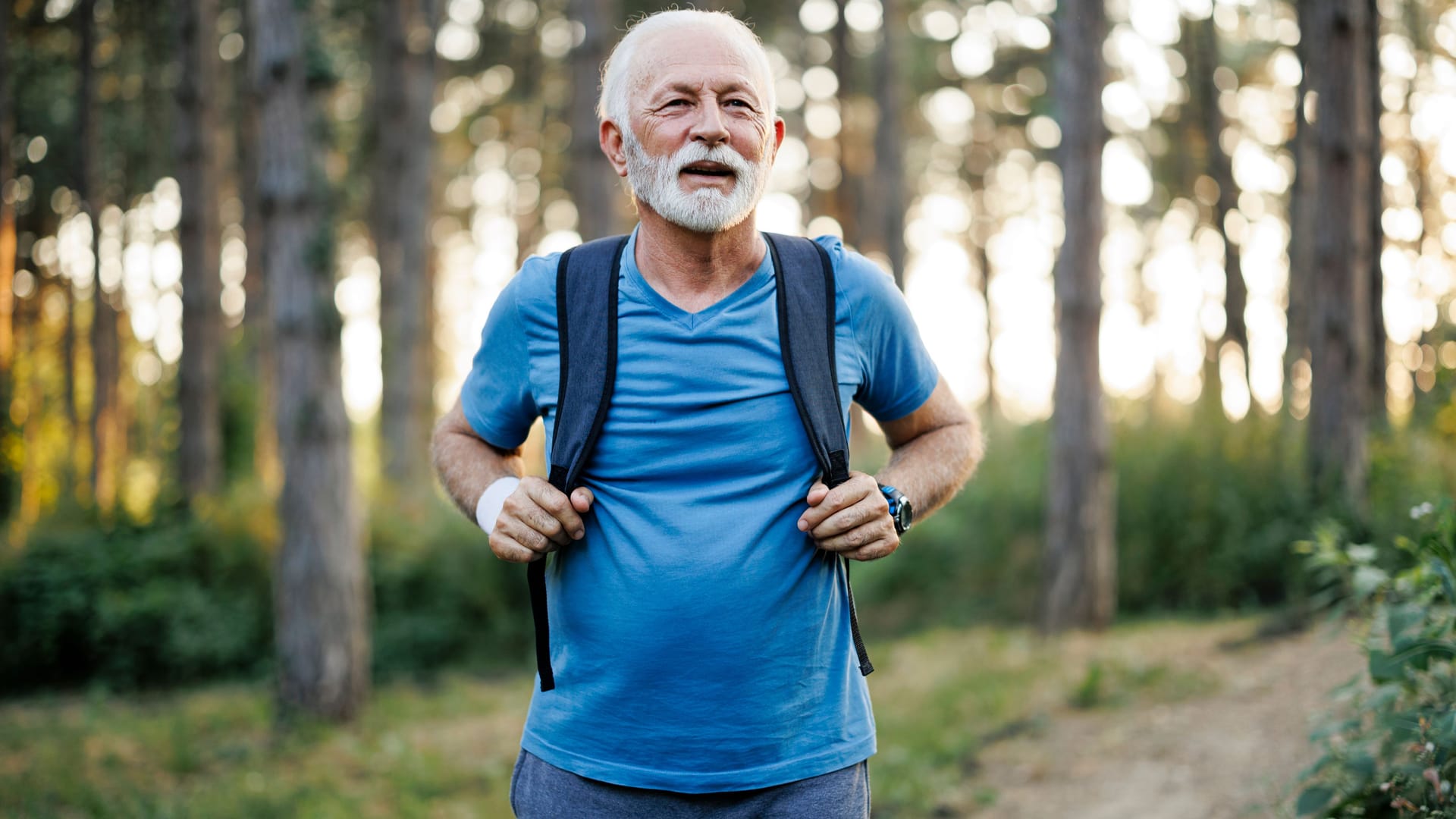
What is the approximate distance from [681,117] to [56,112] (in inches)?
900

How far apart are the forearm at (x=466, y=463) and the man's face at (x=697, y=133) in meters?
0.71

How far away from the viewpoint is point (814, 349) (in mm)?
2438

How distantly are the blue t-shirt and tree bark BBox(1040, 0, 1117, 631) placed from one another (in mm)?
7570

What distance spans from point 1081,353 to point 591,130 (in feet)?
18.9

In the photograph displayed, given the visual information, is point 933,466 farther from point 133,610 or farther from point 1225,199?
point 1225,199

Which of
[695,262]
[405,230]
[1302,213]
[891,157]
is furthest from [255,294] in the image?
[695,262]

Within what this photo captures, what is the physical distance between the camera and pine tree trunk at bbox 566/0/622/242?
1214 centimetres

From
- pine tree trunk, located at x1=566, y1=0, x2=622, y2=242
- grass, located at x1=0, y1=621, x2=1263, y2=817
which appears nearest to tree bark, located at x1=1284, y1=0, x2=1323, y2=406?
grass, located at x1=0, y1=621, x2=1263, y2=817

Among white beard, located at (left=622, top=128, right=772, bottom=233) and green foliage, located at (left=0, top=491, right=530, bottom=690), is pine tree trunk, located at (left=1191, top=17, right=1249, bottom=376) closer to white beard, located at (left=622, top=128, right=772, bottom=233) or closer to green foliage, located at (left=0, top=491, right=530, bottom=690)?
green foliage, located at (left=0, top=491, right=530, bottom=690)

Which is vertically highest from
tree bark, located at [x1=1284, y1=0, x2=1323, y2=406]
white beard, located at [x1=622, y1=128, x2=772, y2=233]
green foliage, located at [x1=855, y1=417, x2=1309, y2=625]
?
tree bark, located at [x1=1284, y1=0, x2=1323, y2=406]

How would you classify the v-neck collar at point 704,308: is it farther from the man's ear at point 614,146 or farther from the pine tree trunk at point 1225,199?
the pine tree trunk at point 1225,199

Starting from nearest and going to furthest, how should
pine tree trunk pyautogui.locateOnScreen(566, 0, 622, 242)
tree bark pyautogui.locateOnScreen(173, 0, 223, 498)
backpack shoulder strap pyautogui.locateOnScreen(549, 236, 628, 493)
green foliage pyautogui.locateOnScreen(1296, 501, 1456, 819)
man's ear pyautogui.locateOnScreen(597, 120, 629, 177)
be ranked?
1. backpack shoulder strap pyautogui.locateOnScreen(549, 236, 628, 493)
2. man's ear pyautogui.locateOnScreen(597, 120, 629, 177)
3. green foliage pyautogui.locateOnScreen(1296, 501, 1456, 819)
4. pine tree trunk pyautogui.locateOnScreen(566, 0, 622, 242)
5. tree bark pyautogui.locateOnScreen(173, 0, 223, 498)

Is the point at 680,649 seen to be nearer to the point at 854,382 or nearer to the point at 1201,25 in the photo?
the point at 854,382

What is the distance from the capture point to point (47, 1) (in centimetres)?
1800
